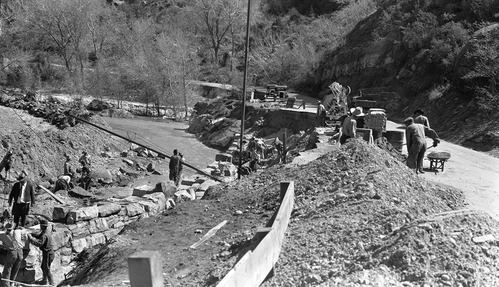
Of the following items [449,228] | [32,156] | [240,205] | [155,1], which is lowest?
[32,156]

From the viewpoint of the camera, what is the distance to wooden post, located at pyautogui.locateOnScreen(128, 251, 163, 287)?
13.6 ft

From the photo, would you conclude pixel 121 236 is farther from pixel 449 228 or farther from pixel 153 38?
pixel 153 38

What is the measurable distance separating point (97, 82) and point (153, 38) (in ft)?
49.0

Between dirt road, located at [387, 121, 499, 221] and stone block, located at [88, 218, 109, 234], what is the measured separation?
6799mm

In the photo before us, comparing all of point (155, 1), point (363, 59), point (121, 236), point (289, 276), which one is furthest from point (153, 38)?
point (289, 276)

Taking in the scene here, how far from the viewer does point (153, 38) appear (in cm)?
5762

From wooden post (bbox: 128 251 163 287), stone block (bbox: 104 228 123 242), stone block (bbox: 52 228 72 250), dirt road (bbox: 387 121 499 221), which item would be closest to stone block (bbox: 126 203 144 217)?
stone block (bbox: 104 228 123 242)

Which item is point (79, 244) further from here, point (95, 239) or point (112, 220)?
point (112, 220)

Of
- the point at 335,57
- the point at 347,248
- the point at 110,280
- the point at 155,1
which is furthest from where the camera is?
the point at 155,1

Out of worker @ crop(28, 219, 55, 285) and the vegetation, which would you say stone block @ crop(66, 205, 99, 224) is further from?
the vegetation

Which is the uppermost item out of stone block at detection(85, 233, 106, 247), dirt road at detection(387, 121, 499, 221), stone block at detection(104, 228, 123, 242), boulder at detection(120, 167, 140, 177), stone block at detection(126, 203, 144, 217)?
dirt road at detection(387, 121, 499, 221)

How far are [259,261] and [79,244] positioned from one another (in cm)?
770

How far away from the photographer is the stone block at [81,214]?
12617 millimetres

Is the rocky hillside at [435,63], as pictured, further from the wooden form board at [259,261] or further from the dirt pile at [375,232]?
the wooden form board at [259,261]
